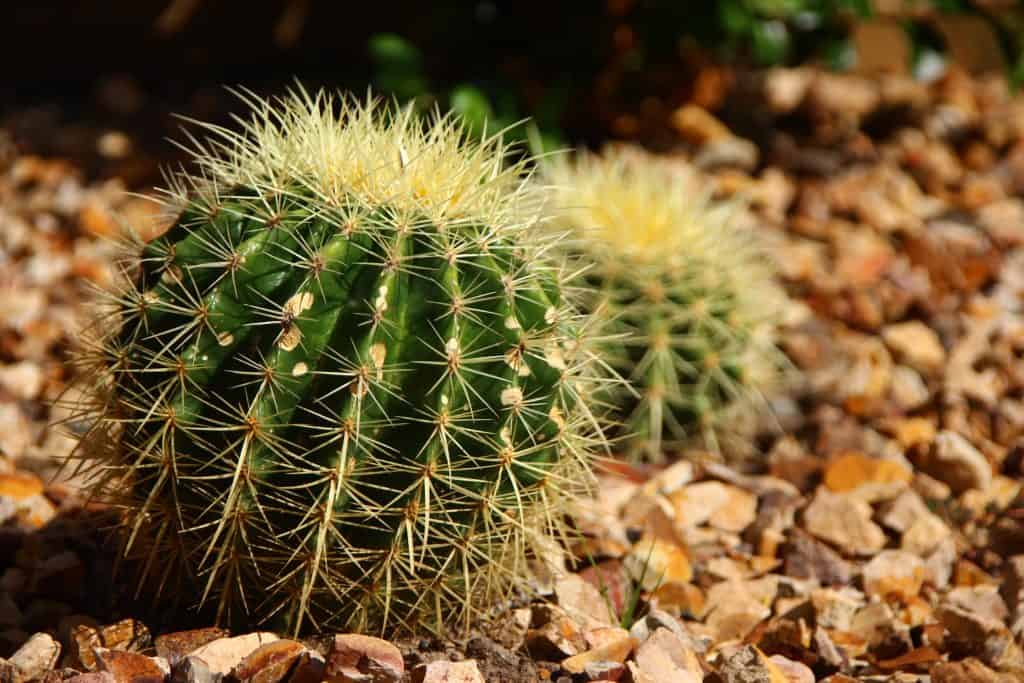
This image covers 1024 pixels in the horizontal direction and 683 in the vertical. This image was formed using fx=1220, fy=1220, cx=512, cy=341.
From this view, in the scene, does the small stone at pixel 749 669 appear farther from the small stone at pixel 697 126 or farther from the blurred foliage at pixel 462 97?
the small stone at pixel 697 126

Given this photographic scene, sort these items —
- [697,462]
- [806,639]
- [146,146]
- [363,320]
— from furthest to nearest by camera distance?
[146,146] → [697,462] → [806,639] → [363,320]

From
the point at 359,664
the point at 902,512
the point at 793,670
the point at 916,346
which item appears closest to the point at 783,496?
the point at 902,512

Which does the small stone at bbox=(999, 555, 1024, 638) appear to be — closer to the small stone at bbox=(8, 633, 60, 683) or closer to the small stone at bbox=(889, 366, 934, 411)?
the small stone at bbox=(889, 366, 934, 411)

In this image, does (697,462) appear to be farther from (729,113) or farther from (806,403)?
(729,113)

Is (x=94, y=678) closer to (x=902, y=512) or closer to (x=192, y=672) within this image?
(x=192, y=672)

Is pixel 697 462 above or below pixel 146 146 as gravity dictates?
below

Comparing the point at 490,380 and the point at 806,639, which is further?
the point at 806,639

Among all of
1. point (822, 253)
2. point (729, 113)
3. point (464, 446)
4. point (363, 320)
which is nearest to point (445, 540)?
point (464, 446)
